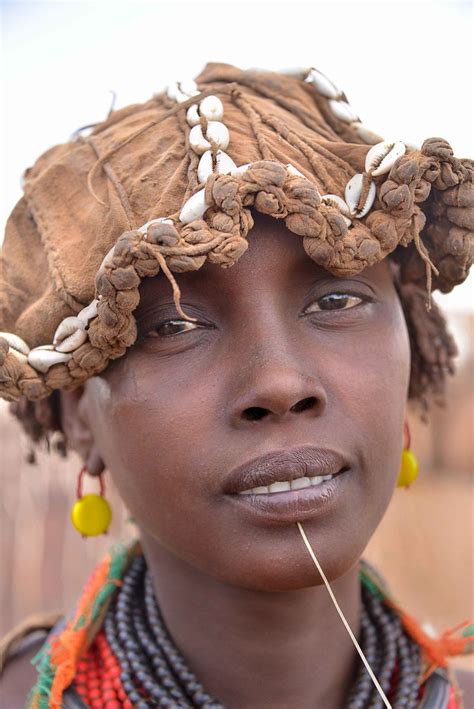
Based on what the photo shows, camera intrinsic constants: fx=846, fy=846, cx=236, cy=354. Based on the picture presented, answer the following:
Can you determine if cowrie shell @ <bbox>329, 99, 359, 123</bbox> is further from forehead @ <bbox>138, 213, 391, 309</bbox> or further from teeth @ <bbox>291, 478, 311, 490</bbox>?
teeth @ <bbox>291, 478, 311, 490</bbox>

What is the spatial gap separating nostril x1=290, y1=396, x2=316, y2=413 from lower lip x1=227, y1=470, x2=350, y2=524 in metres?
0.17

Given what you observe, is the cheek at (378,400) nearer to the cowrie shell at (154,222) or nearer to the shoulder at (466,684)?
the cowrie shell at (154,222)

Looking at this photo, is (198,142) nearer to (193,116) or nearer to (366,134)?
(193,116)

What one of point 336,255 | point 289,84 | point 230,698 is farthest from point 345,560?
point 289,84

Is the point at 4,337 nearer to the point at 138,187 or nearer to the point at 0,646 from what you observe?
the point at 138,187

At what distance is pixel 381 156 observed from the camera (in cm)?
185

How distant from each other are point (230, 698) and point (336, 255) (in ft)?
3.59

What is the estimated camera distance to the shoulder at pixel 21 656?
2.21 m

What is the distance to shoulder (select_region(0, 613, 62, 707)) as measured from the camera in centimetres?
221

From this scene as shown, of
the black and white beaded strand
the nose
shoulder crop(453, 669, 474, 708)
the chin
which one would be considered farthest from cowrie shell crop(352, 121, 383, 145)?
shoulder crop(453, 669, 474, 708)

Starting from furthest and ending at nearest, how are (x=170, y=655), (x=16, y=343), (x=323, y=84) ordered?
(x=323, y=84) → (x=170, y=655) → (x=16, y=343)

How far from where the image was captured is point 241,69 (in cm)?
225

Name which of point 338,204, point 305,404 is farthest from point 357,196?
point 305,404

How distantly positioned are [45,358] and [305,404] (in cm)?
59
